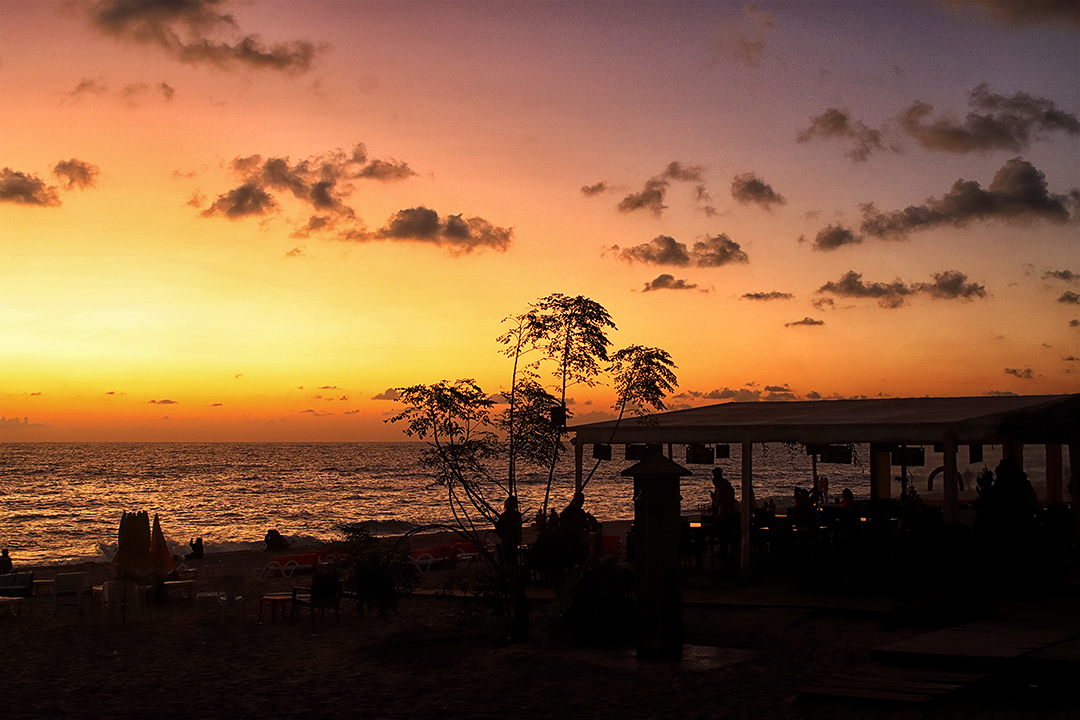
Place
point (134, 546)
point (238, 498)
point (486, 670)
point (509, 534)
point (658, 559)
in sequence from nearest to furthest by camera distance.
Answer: point (658, 559) < point (486, 670) < point (509, 534) < point (134, 546) < point (238, 498)

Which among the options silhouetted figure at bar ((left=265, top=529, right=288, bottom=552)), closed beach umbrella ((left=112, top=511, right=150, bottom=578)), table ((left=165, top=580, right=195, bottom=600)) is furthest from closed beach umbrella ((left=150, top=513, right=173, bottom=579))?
silhouetted figure at bar ((left=265, top=529, right=288, bottom=552))

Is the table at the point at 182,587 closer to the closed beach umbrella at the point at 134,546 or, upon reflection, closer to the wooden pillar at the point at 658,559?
the closed beach umbrella at the point at 134,546

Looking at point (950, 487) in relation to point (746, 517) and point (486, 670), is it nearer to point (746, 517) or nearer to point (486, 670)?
point (746, 517)

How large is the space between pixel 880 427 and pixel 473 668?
18.9 feet

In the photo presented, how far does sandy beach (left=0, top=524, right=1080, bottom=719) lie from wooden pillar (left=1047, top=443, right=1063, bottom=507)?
7.10 metres

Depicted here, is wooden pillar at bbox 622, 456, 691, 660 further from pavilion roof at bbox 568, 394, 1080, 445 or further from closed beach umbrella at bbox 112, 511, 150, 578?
closed beach umbrella at bbox 112, 511, 150, 578

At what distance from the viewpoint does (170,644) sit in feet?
39.4

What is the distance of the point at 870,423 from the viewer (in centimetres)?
1186

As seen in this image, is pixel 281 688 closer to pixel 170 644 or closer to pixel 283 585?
pixel 170 644

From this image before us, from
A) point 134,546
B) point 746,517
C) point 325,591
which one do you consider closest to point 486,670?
point 325,591

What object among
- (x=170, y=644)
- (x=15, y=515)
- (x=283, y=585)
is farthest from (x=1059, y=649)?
(x=15, y=515)

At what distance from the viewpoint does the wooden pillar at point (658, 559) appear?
9047mm

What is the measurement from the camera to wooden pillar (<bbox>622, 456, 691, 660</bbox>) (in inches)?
356

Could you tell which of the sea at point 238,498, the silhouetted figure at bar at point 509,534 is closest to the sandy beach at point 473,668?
the silhouetted figure at bar at point 509,534
